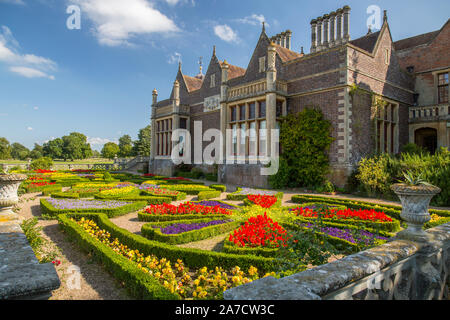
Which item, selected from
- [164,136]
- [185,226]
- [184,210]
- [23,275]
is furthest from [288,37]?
[23,275]

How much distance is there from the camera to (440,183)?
10.9 m

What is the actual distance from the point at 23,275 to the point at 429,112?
21689mm

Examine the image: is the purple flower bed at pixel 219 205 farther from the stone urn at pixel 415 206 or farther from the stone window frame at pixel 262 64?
the stone window frame at pixel 262 64

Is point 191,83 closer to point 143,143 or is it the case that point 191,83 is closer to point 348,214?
point 348,214

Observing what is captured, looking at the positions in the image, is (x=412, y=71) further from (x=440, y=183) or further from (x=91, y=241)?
(x=91, y=241)

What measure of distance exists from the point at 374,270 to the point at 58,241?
641 centimetres

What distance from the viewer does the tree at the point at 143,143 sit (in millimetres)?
47781

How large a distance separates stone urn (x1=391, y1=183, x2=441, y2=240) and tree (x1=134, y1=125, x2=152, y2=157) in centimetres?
4633

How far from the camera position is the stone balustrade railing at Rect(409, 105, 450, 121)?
54.2 feet

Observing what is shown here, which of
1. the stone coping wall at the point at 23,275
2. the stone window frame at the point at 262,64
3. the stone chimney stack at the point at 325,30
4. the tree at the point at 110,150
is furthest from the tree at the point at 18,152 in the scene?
the stone coping wall at the point at 23,275

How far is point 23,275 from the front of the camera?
109 inches

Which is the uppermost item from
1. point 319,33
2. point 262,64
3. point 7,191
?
point 319,33

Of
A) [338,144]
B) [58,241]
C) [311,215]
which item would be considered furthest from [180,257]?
[338,144]

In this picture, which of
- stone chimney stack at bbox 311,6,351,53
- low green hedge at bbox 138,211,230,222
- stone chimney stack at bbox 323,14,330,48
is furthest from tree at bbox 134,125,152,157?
low green hedge at bbox 138,211,230,222
